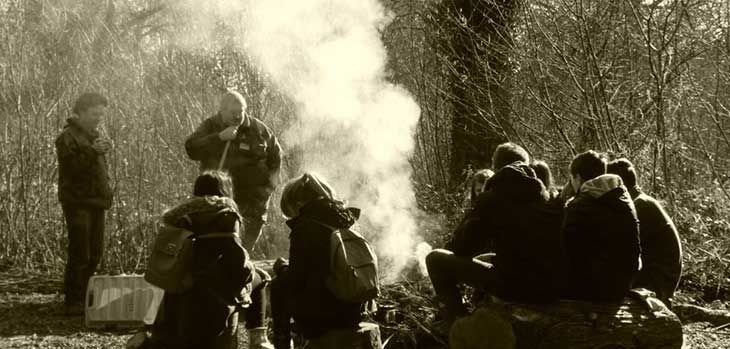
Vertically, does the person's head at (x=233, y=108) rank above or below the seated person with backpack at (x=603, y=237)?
above

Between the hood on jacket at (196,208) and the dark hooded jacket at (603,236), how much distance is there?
1976 millimetres

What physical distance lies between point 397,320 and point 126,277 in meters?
2.24

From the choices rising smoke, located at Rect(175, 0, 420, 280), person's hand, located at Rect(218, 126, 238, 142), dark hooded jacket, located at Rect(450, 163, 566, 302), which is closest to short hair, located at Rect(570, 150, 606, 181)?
dark hooded jacket, located at Rect(450, 163, 566, 302)

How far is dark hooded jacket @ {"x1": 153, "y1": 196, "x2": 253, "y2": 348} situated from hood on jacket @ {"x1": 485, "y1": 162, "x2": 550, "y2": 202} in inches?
59.4

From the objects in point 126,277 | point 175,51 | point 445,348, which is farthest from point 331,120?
point 445,348

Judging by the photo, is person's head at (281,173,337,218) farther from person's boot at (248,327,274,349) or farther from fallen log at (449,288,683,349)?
fallen log at (449,288,683,349)

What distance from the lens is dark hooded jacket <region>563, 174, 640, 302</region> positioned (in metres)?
5.95

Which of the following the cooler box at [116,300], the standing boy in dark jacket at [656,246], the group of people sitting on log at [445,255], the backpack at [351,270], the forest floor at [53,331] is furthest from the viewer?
the cooler box at [116,300]

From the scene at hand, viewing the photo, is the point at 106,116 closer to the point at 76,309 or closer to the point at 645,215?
the point at 76,309

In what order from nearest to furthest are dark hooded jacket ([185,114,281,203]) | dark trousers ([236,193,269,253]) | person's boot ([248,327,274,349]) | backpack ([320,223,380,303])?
backpack ([320,223,380,303]), person's boot ([248,327,274,349]), dark hooded jacket ([185,114,281,203]), dark trousers ([236,193,269,253])

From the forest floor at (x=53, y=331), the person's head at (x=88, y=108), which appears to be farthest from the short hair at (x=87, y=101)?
the forest floor at (x=53, y=331)

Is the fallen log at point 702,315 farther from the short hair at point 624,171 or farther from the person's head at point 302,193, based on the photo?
the person's head at point 302,193

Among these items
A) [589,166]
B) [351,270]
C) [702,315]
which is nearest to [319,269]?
[351,270]

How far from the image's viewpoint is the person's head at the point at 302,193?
5.69 meters
